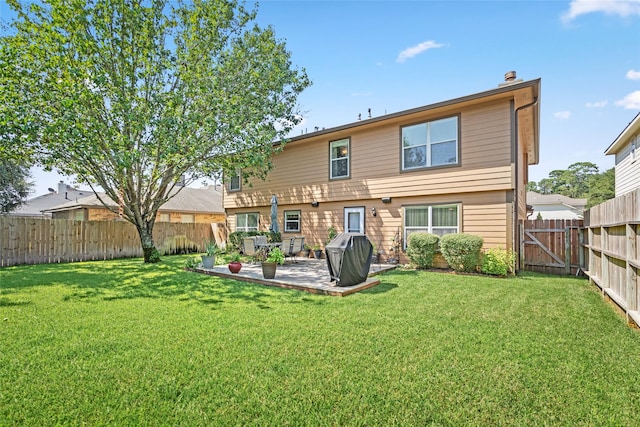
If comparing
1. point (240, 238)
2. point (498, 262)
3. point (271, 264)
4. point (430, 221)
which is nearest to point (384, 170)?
point (430, 221)

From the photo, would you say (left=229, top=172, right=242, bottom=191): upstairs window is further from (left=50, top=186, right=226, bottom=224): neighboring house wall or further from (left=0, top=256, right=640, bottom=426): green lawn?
(left=0, top=256, right=640, bottom=426): green lawn

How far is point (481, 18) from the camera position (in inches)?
312

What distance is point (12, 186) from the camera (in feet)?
58.5

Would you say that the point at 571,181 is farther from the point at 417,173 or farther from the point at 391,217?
the point at 391,217

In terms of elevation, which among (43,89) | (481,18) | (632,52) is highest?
(481,18)

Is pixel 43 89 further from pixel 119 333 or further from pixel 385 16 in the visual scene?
pixel 385 16

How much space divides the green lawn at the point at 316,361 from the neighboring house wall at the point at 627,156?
8.59 m

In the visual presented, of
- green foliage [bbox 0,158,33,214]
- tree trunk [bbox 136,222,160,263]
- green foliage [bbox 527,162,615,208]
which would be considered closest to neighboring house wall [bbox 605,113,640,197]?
tree trunk [bbox 136,222,160,263]

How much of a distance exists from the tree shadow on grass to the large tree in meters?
3.14

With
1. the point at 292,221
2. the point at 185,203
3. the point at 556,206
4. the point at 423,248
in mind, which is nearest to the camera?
the point at 423,248

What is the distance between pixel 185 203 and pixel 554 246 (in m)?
20.9

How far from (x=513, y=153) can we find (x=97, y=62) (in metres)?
12.3

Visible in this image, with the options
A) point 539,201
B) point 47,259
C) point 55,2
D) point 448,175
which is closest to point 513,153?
point 448,175

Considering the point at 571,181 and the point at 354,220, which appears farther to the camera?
the point at 571,181
